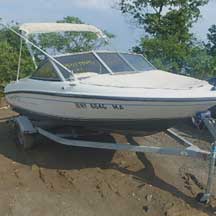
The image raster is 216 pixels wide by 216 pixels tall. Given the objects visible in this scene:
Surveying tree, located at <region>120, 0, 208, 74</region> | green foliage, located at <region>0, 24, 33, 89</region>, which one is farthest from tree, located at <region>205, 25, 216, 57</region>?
green foliage, located at <region>0, 24, 33, 89</region>

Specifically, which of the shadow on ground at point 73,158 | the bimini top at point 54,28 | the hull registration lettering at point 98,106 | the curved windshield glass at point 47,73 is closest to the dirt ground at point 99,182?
the shadow on ground at point 73,158

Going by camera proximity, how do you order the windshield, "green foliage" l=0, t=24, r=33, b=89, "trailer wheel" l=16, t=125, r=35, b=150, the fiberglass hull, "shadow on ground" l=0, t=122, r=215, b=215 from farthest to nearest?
"green foliage" l=0, t=24, r=33, b=89
"trailer wheel" l=16, t=125, r=35, b=150
the windshield
"shadow on ground" l=0, t=122, r=215, b=215
the fiberglass hull

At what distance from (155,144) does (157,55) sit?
868cm

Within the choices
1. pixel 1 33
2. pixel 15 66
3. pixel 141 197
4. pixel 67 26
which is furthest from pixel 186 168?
pixel 1 33

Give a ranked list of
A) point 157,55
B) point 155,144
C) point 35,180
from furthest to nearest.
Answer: point 157,55
point 155,144
point 35,180

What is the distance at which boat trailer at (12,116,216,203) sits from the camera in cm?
518

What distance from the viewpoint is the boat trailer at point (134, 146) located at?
5.18m

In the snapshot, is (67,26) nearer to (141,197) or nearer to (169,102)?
(169,102)

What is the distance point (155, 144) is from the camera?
7453mm

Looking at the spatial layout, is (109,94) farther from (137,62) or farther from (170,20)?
(170,20)

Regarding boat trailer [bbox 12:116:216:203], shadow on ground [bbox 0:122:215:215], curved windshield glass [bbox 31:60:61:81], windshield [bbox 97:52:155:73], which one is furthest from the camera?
windshield [bbox 97:52:155:73]

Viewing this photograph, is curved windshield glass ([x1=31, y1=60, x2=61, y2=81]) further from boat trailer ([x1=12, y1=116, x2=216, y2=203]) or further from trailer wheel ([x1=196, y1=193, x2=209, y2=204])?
trailer wheel ([x1=196, y1=193, x2=209, y2=204])

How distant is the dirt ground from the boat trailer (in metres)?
0.21

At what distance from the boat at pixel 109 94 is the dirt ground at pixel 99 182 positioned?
0.63 meters
